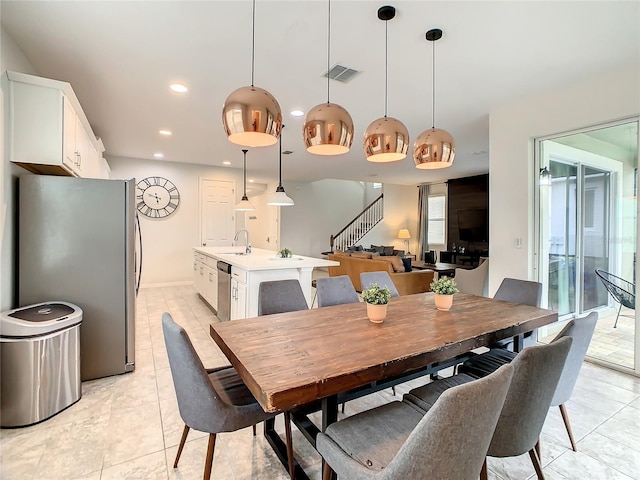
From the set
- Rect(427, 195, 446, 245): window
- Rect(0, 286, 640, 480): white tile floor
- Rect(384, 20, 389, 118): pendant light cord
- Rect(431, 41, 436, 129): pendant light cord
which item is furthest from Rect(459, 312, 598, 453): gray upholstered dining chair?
Rect(427, 195, 446, 245): window

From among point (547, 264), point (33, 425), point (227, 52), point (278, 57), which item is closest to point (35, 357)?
point (33, 425)

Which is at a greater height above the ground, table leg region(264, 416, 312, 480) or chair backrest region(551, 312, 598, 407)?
chair backrest region(551, 312, 598, 407)

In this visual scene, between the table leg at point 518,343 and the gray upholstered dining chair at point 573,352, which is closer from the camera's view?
the gray upholstered dining chair at point 573,352

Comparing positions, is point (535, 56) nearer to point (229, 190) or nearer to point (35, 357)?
point (35, 357)

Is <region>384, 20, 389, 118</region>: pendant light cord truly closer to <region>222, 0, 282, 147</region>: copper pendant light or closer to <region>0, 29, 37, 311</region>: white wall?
<region>222, 0, 282, 147</region>: copper pendant light

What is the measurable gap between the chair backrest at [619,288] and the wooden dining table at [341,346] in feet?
5.43

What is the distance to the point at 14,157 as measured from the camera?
237 cm

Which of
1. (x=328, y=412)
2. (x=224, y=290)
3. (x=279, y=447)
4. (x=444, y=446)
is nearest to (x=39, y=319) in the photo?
(x=279, y=447)

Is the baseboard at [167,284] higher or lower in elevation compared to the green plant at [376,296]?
lower

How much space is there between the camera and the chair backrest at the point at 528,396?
1.26 meters

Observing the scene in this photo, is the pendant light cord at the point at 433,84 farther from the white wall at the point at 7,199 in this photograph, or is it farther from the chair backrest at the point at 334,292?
the white wall at the point at 7,199

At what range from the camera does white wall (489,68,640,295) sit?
2.99 m

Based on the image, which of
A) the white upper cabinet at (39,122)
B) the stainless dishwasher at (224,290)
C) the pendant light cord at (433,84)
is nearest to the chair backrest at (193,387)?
the white upper cabinet at (39,122)

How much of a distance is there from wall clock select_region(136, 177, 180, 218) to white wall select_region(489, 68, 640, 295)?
622 cm
